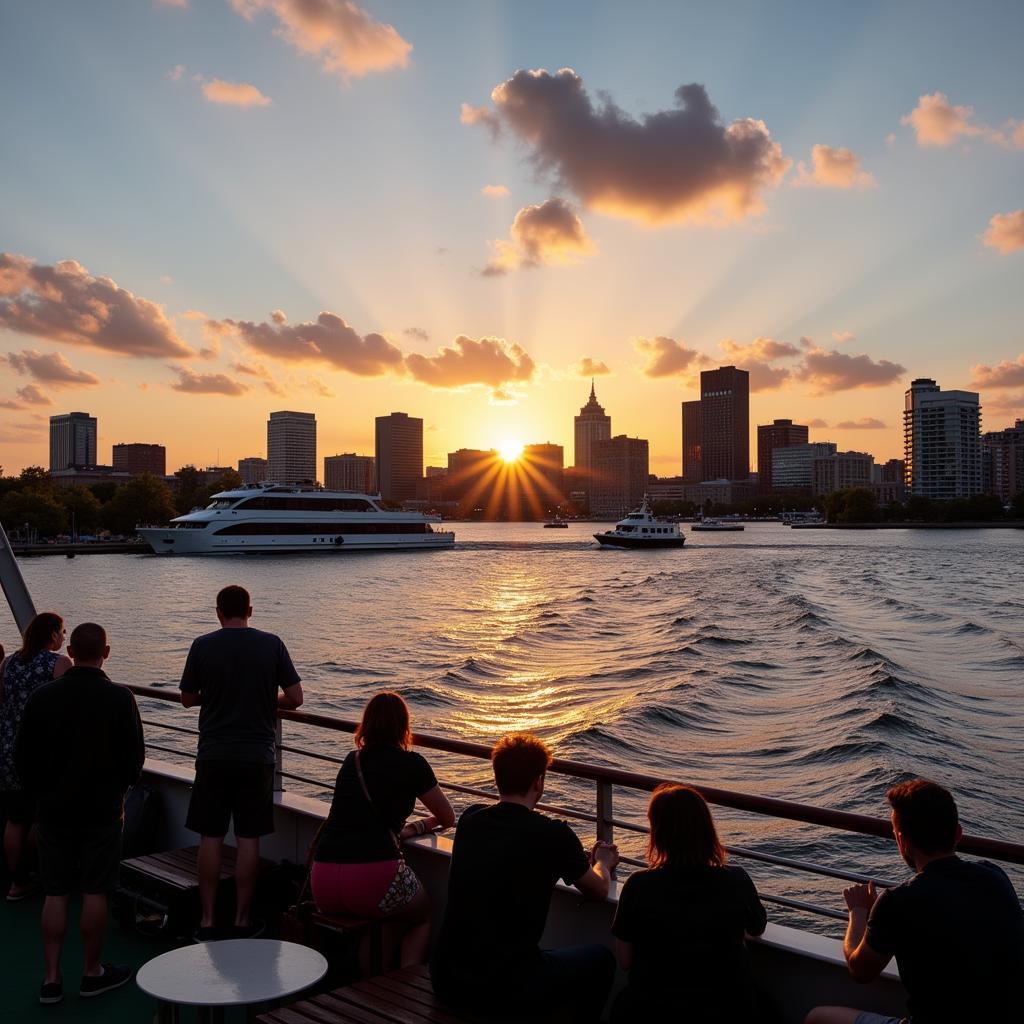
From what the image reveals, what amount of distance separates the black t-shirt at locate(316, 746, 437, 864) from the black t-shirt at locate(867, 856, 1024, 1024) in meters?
2.01

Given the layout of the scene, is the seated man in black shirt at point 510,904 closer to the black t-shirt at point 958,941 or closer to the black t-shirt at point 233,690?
the black t-shirt at point 958,941

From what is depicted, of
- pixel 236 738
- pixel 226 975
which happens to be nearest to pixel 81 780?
pixel 236 738

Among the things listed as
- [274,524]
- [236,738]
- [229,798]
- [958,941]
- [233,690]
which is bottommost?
[229,798]

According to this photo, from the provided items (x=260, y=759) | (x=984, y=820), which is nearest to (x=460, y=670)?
(x=984, y=820)

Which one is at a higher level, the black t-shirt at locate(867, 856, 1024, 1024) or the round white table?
the black t-shirt at locate(867, 856, 1024, 1024)

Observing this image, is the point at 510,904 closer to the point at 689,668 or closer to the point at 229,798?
the point at 229,798

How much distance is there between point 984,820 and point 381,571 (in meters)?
58.5

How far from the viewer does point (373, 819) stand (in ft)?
13.4

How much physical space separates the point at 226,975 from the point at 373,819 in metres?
0.84

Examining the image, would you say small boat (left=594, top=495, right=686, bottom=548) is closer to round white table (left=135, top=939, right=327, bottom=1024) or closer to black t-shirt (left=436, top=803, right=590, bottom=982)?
round white table (left=135, top=939, right=327, bottom=1024)

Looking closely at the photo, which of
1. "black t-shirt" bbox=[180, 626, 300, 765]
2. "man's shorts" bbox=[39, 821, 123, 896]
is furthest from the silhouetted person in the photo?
"black t-shirt" bbox=[180, 626, 300, 765]

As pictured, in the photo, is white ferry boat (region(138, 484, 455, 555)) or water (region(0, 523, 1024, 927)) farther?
white ferry boat (region(138, 484, 455, 555))

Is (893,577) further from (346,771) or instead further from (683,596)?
(346,771)

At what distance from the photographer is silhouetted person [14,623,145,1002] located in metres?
4.32
